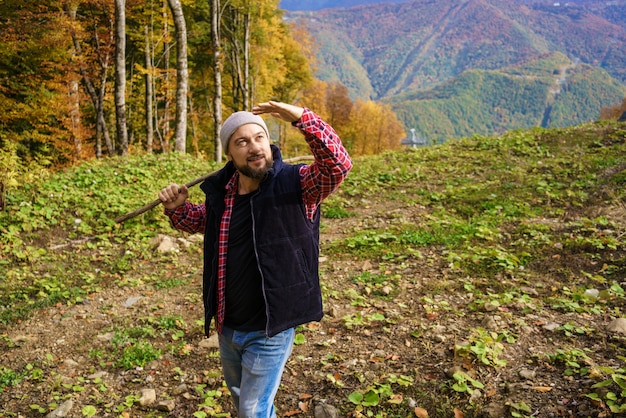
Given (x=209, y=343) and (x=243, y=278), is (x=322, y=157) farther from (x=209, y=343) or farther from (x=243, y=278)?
(x=209, y=343)

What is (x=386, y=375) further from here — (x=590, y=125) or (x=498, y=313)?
(x=590, y=125)

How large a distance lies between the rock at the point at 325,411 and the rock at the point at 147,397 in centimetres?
164

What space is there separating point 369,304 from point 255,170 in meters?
3.81

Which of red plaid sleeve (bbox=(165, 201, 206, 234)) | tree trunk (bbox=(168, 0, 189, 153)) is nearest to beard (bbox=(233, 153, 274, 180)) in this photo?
red plaid sleeve (bbox=(165, 201, 206, 234))

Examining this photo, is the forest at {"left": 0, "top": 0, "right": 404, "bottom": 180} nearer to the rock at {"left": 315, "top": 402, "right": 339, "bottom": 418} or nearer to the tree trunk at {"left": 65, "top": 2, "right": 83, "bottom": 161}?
the tree trunk at {"left": 65, "top": 2, "right": 83, "bottom": 161}

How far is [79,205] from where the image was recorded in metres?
9.27

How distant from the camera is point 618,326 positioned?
4.61 m

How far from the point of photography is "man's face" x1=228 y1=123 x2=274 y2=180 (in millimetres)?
2705

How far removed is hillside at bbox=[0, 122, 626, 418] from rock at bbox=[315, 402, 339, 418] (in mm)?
21

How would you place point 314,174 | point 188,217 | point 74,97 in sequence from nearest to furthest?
1. point 314,174
2. point 188,217
3. point 74,97

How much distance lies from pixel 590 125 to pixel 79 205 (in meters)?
16.8

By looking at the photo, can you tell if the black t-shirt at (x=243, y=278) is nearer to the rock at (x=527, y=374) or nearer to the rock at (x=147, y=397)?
the rock at (x=147, y=397)

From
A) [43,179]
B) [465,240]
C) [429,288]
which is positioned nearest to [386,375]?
[429,288]

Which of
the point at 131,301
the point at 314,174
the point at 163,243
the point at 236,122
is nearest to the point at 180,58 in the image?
the point at 163,243
